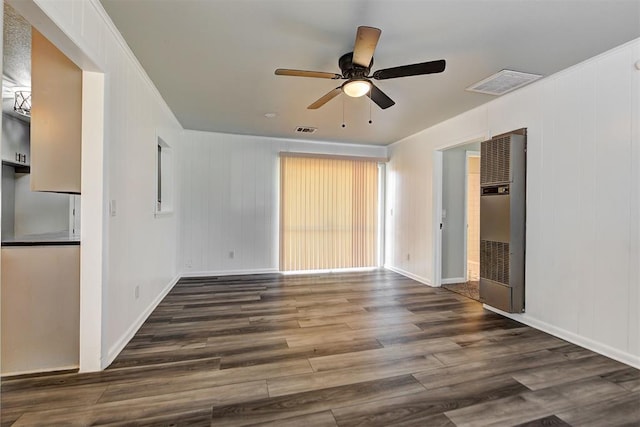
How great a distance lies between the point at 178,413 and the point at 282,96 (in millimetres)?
3062

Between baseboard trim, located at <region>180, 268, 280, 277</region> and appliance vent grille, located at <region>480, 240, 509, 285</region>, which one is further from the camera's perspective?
baseboard trim, located at <region>180, 268, 280, 277</region>

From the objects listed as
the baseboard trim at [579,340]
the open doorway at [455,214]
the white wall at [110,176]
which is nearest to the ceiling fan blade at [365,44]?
the white wall at [110,176]

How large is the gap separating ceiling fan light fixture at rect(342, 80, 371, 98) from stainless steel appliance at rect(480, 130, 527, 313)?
6.14 ft

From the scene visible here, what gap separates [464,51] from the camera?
248cm

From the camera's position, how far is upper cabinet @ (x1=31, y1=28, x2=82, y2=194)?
2182 mm

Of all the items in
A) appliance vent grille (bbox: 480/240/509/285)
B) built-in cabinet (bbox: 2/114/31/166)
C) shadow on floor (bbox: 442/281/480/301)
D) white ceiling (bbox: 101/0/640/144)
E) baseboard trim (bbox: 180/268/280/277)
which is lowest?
shadow on floor (bbox: 442/281/480/301)

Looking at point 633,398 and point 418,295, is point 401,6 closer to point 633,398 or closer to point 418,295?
point 633,398

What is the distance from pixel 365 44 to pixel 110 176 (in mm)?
2087

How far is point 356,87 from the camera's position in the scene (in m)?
2.39

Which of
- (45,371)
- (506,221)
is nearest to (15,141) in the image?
(45,371)

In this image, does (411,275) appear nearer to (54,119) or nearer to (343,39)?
(343,39)

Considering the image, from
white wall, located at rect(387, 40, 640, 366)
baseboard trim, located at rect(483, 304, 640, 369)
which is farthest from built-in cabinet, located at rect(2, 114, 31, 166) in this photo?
baseboard trim, located at rect(483, 304, 640, 369)

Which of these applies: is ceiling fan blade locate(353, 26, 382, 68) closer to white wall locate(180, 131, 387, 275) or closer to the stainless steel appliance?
the stainless steel appliance

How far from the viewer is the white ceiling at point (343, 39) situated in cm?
200
